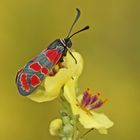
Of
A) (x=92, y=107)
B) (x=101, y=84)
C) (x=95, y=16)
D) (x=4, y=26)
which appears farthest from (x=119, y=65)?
(x=92, y=107)

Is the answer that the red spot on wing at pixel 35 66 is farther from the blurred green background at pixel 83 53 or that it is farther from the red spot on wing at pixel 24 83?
the blurred green background at pixel 83 53

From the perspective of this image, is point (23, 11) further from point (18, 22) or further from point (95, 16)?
point (95, 16)

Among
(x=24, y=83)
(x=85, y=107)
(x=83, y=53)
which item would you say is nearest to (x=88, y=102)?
(x=85, y=107)

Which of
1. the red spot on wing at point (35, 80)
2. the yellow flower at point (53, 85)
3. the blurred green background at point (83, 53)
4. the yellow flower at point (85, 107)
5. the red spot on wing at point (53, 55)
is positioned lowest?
the yellow flower at point (85, 107)

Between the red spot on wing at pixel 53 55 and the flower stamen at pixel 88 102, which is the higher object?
the red spot on wing at pixel 53 55

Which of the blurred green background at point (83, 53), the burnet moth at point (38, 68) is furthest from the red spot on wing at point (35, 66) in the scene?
the blurred green background at point (83, 53)

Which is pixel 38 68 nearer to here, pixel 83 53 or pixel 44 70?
pixel 44 70
